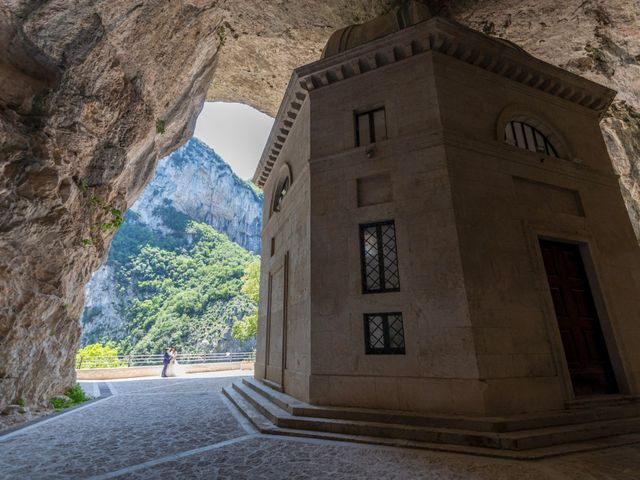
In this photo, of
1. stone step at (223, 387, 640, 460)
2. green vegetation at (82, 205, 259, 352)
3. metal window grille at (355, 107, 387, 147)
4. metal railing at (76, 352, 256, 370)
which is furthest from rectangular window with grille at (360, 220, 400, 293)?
green vegetation at (82, 205, 259, 352)

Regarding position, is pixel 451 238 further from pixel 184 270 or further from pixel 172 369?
pixel 184 270

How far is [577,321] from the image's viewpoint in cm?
772

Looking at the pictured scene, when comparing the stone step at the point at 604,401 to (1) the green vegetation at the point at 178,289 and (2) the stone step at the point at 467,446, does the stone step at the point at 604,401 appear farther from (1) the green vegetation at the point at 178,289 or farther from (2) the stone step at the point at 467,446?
(1) the green vegetation at the point at 178,289

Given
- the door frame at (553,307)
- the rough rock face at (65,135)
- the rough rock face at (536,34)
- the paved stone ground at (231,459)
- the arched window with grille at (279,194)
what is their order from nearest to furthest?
the paved stone ground at (231,459)
the door frame at (553,307)
the rough rock face at (65,135)
the rough rock face at (536,34)
the arched window with grille at (279,194)

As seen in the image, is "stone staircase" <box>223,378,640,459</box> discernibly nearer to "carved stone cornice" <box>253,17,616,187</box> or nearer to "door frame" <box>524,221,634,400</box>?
"door frame" <box>524,221,634,400</box>

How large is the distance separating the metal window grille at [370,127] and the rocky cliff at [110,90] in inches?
229

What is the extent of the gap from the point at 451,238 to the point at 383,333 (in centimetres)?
251

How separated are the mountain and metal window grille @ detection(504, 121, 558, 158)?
43.5 meters

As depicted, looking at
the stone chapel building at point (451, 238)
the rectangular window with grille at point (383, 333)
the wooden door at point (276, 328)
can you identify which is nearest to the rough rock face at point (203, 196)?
the wooden door at point (276, 328)

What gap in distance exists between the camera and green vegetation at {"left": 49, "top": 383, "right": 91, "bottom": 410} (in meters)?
9.05

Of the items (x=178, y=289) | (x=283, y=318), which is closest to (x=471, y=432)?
(x=283, y=318)

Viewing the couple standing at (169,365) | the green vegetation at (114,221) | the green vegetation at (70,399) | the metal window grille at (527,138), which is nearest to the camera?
the metal window grille at (527,138)

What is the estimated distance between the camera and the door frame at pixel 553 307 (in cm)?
677

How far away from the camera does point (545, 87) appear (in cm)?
942
